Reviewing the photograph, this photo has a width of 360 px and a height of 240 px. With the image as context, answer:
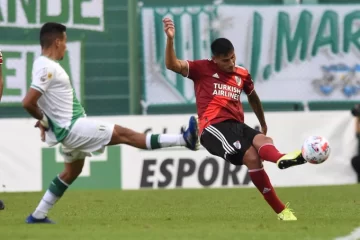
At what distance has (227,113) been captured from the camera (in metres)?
11.3

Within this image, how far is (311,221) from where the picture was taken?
10.8 meters

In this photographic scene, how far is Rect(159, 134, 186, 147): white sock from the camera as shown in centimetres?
1014

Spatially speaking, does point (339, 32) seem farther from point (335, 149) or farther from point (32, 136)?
point (32, 136)

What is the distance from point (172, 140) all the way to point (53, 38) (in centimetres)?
148

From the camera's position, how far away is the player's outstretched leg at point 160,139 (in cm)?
1012

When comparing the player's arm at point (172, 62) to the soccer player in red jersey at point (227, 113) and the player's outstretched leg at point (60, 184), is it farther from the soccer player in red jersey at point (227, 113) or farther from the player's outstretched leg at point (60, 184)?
the player's outstretched leg at point (60, 184)

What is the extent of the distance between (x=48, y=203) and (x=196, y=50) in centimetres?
880

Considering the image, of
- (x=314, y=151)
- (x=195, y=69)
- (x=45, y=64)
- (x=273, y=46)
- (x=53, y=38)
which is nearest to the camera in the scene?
(x=314, y=151)

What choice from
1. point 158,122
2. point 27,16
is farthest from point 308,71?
point 27,16

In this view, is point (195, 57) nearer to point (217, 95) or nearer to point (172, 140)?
point (217, 95)

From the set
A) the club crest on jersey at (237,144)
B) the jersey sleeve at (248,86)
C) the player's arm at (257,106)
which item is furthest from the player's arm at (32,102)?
the player's arm at (257,106)

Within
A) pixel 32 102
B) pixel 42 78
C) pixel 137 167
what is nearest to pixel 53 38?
pixel 42 78

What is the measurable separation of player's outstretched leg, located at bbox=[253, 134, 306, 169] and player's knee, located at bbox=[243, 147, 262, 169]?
6 cm

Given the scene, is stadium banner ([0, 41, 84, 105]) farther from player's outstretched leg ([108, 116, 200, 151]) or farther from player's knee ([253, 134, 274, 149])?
player's outstretched leg ([108, 116, 200, 151])
